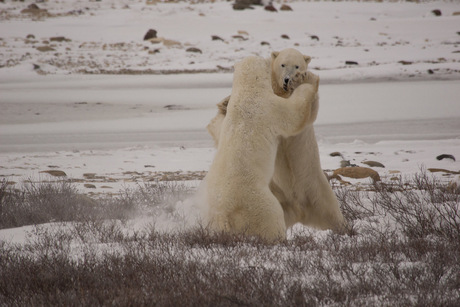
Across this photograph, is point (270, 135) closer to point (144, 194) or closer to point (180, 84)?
point (144, 194)

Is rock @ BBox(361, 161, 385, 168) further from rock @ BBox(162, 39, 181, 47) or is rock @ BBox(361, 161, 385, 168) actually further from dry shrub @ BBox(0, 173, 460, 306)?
rock @ BBox(162, 39, 181, 47)

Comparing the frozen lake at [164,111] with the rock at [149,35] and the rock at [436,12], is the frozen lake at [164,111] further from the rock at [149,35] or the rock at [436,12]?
the rock at [436,12]

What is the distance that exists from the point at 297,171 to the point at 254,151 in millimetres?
590

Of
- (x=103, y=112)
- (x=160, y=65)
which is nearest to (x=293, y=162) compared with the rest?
(x=103, y=112)

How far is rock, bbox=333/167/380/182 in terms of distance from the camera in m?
8.64

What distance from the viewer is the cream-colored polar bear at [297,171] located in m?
4.70

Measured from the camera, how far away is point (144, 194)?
22.5ft

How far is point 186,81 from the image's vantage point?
836 inches

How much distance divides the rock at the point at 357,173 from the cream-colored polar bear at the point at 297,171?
3786mm

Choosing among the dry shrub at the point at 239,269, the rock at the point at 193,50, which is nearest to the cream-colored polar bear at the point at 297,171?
the dry shrub at the point at 239,269

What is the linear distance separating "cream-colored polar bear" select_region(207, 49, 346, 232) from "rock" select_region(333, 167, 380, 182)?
149 inches

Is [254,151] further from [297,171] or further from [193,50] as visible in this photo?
[193,50]

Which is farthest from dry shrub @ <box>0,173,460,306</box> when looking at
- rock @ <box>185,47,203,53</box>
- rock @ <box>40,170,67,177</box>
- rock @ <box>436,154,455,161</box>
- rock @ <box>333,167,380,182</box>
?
rock @ <box>185,47,203,53</box>

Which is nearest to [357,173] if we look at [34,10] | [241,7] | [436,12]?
[436,12]
